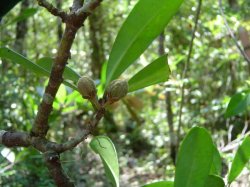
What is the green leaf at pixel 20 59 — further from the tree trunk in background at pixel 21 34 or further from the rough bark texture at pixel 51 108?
the tree trunk in background at pixel 21 34

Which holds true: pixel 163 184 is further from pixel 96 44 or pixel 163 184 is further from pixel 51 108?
pixel 96 44

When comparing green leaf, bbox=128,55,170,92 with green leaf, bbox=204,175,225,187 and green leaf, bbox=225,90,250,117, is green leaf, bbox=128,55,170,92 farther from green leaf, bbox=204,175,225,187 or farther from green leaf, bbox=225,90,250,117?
green leaf, bbox=225,90,250,117

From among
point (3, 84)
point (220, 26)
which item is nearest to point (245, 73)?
point (220, 26)

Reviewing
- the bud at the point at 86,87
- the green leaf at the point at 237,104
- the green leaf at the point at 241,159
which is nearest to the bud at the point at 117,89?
the bud at the point at 86,87

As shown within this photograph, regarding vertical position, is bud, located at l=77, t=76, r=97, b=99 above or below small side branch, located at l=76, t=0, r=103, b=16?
below

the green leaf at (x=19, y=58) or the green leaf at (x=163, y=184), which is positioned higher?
the green leaf at (x=19, y=58)

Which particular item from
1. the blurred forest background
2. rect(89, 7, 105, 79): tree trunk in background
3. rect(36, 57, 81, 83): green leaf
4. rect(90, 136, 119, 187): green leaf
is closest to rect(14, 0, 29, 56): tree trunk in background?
the blurred forest background

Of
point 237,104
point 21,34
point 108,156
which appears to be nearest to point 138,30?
point 108,156
